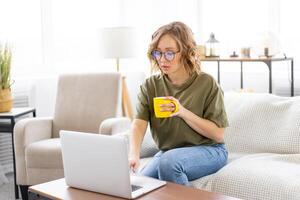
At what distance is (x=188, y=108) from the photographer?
2.11m

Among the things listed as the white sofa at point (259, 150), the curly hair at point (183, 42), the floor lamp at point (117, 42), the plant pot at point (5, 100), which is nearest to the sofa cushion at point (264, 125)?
the white sofa at point (259, 150)

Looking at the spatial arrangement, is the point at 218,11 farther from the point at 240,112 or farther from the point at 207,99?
the point at 207,99

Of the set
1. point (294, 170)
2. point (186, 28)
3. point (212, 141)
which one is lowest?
point (294, 170)

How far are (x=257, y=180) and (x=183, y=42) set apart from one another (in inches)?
28.1

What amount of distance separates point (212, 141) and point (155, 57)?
1.54 feet

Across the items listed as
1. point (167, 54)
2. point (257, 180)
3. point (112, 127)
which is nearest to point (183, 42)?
point (167, 54)

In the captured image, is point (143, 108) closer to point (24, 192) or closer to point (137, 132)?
point (137, 132)

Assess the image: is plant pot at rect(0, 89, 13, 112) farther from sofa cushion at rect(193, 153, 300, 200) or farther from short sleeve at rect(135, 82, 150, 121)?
sofa cushion at rect(193, 153, 300, 200)

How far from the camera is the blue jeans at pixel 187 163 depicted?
1.94 m

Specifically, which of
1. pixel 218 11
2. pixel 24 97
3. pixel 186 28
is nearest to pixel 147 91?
pixel 186 28

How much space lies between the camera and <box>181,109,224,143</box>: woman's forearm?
6.51 feet

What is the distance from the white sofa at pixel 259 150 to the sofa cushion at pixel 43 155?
68 cm

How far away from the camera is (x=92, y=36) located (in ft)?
15.3

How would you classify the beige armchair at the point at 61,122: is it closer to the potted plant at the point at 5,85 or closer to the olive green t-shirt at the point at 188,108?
the potted plant at the point at 5,85
